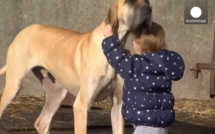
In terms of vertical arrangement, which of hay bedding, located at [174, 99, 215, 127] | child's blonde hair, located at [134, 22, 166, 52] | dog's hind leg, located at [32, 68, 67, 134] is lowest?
hay bedding, located at [174, 99, 215, 127]

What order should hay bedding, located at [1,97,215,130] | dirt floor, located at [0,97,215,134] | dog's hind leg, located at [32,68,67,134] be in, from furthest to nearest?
hay bedding, located at [1,97,215,130] → dirt floor, located at [0,97,215,134] → dog's hind leg, located at [32,68,67,134]

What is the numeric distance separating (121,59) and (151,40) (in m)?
0.28

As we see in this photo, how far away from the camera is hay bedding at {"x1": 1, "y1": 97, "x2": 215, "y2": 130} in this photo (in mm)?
6977

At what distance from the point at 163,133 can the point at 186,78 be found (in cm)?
433

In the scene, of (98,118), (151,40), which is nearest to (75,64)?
(151,40)

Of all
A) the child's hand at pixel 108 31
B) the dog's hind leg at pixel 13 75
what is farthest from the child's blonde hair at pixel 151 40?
the dog's hind leg at pixel 13 75

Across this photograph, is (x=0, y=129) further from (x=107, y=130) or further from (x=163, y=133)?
(x=163, y=133)

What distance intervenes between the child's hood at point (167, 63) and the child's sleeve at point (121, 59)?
0.35 feet

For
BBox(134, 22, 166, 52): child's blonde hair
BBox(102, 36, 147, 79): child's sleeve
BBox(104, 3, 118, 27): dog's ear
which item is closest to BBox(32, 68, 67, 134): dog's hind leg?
BBox(104, 3, 118, 27): dog's ear

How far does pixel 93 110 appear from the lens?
7.95 m

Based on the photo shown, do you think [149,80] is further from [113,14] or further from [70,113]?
[70,113]

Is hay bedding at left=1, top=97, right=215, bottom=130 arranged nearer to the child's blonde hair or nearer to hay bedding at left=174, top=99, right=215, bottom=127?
hay bedding at left=174, top=99, right=215, bottom=127

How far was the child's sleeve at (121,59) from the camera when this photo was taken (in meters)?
4.29

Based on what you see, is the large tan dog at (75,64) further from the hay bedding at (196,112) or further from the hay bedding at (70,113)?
the hay bedding at (196,112)
